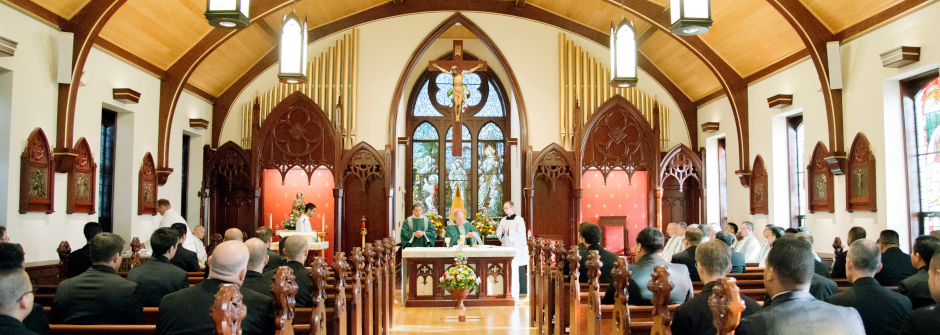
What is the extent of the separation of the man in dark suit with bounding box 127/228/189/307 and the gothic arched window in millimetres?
9502

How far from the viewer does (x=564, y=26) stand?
38.7 feet

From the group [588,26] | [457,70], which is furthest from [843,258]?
[588,26]

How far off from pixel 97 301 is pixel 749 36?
836cm

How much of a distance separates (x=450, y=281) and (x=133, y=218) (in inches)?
172

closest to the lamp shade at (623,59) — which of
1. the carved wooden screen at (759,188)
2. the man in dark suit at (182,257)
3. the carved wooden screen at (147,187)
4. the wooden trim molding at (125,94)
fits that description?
the carved wooden screen at (759,188)

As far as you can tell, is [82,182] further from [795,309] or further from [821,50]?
[821,50]

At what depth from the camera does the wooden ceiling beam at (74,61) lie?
7.35 m

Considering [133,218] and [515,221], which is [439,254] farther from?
[133,218]

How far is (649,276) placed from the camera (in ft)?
14.3

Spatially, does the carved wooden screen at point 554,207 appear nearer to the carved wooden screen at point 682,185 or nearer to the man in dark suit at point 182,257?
the carved wooden screen at point 682,185

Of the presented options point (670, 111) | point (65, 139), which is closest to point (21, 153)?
point (65, 139)

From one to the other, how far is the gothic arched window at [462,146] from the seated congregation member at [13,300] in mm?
11522

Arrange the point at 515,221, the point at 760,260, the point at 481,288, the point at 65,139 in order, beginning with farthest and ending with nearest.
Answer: the point at 515,221, the point at 481,288, the point at 760,260, the point at 65,139

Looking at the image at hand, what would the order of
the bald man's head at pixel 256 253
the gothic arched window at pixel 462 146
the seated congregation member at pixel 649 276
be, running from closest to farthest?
the bald man's head at pixel 256 253 → the seated congregation member at pixel 649 276 → the gothic arched window at pixel 462 146
